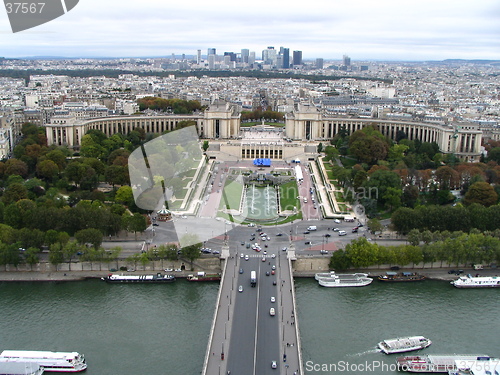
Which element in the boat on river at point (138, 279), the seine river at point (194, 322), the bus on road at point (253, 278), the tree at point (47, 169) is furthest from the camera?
the tree at point (47, 169)

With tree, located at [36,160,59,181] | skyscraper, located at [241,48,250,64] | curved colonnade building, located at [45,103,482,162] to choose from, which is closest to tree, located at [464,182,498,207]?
curved colonnade building, located at [45,103,482,162]

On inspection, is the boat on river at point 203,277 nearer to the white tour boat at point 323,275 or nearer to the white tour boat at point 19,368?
the white tour boat at point 323,275

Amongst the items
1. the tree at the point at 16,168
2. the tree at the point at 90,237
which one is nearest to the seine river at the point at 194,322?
the tree at the point at 90,237

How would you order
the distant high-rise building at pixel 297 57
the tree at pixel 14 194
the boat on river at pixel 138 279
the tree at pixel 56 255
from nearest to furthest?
the boat on river at pixel 138 279
the tree at pixel 56 255
the tree at pixel 14 194
the distant high-rise building at pixel 297 57

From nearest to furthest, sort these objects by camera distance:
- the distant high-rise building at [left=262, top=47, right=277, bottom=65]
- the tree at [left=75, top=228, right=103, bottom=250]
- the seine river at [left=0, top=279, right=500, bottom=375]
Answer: the seine river at [left=0, top=279, right=500, bottom=375] → the tree at [left=75, top=228, right=103, bottom=250] → the distant high-rise building at [left=262, top=47, right=277, bottom=65]

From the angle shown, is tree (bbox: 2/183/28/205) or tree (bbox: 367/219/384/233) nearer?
tree (bbox: 367/219/384/233)

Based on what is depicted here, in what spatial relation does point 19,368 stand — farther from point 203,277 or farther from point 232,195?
point 232,195

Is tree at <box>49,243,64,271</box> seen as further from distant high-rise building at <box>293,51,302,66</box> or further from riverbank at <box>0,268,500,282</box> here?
distant high-rise building at <box>293,51,302,66</box>
